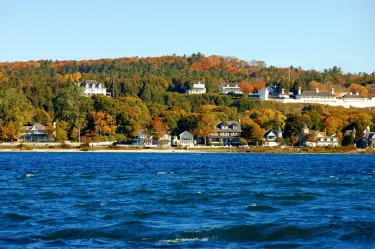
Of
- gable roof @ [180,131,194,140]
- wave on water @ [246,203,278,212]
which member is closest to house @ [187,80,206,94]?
gable roof @ [180,131,194,140]

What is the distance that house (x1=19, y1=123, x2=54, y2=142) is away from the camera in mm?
109938

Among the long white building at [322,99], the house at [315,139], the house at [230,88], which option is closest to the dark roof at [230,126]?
the house at [315,139]

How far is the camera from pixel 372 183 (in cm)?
4150

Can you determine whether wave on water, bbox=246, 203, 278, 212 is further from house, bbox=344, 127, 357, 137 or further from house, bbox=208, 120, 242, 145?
house, bbox=344, 127, 357, 137

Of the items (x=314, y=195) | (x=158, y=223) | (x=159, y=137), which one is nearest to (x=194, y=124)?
(x=159, y=137)

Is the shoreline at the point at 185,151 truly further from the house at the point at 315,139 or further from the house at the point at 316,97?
the house at the point at 316,97

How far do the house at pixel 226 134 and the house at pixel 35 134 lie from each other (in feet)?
94.9

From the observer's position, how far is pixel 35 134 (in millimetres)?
111062

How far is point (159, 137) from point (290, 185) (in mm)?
72963

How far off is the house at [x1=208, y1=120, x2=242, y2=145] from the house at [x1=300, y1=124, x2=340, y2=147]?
1139 centimetres

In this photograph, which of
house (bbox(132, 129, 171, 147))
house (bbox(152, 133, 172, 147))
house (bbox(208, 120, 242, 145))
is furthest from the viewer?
house (bbox(208, 120, 242, 145))

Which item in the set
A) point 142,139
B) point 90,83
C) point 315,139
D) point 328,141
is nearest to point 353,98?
point 328,141

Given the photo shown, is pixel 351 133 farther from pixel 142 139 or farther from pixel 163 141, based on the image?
pixel 142 139

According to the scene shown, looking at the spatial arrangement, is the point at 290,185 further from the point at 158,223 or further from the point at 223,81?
the point at 223,81
